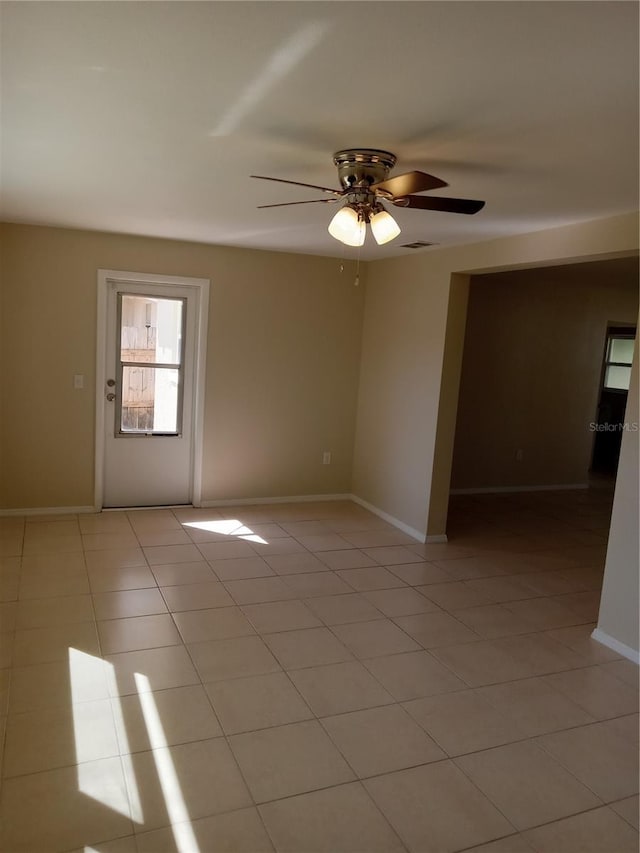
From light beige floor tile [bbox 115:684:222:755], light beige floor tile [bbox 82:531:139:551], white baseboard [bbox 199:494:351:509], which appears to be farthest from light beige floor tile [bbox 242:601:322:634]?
white baseboard [bbox 199:494:351:509]

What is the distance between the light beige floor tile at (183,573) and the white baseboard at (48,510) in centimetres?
135

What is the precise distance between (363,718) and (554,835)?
0.81 m

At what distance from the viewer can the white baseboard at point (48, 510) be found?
15.8ft

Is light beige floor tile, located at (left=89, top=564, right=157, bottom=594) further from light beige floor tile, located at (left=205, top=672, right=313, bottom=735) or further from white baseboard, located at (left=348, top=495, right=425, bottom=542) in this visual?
white baseboard, located at (left=348, top=495, right=425, bottom=542)

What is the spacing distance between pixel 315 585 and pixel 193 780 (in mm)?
1833

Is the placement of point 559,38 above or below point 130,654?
above

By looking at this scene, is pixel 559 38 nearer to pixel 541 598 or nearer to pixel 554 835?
pixel 554 835

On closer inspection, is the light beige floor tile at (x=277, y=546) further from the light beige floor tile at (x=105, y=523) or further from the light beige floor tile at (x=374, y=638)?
the light beige floor tile at (x=374, y=638)

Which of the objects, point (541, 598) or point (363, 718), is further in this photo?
point (541, 598)

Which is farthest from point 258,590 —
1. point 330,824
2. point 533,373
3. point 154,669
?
point 533,373

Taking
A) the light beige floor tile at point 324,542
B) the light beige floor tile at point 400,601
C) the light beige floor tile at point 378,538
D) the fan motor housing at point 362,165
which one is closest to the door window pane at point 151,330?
the light beige floor tile at point 324,542

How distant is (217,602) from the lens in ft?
11.7

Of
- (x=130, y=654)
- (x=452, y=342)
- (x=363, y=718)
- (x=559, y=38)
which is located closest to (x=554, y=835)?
(x=363, y=718)

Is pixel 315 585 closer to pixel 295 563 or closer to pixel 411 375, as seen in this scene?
pixel 295 563
